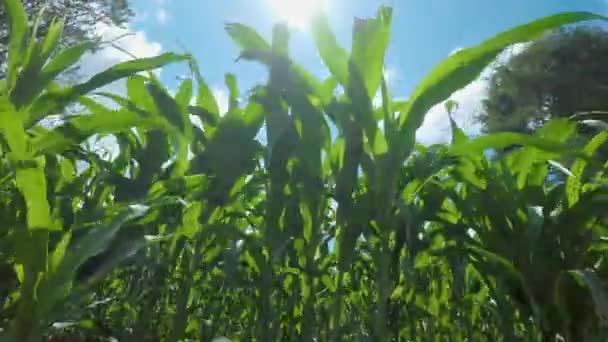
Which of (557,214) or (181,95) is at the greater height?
(181,95)

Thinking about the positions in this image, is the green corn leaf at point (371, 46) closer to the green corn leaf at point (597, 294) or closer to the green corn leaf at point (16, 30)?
the green corn leaf at point (597, 294)

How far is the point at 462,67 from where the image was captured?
116 cm

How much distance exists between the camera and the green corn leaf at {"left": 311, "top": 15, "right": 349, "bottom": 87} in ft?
3.97

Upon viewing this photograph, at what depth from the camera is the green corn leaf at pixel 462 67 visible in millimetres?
1122

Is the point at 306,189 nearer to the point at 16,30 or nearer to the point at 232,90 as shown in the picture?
the point at 232,90

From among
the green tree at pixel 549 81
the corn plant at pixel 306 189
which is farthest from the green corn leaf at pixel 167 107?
the green tree at pixel 549 81

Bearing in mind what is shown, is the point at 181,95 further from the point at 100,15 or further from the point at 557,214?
the point at 100,15

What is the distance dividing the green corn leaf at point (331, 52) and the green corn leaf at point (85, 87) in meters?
0.33

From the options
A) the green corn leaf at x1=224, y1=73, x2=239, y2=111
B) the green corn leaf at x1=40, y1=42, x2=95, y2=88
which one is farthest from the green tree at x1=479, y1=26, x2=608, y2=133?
the green corn leaf at x1=40, y1=42, x2=95, y2=88

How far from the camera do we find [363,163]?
1.23 m

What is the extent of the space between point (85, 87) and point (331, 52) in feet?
1.65

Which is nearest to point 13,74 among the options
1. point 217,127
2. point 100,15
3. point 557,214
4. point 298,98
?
point 217,127

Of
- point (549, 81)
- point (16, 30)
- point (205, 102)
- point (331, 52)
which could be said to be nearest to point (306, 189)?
point (331, 52)

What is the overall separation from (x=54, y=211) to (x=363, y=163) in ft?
2.15
